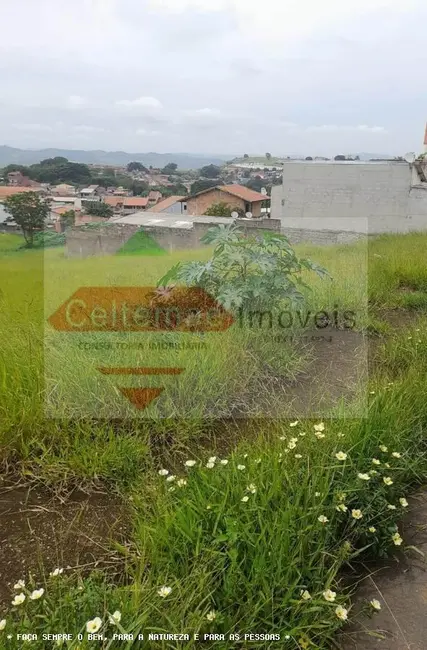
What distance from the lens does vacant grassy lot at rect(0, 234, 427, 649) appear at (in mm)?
1063

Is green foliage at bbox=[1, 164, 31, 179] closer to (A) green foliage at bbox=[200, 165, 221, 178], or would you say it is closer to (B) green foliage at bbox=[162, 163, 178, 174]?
(B) green foliage at bbox=[162, 163, 178, 174]

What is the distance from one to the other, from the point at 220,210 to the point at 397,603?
1411cm

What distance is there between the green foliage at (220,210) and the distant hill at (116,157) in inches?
193

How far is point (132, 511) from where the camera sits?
1.48 m

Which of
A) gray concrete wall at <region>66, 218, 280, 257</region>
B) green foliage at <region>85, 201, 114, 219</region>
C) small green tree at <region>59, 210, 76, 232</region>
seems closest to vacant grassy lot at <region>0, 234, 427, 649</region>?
small green tree at <region>59, 210, 76, 232</region>

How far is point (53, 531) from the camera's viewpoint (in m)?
1.45

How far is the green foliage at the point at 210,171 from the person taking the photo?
9.24 metres

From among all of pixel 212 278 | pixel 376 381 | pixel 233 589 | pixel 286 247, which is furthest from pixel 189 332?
pixel 233 589

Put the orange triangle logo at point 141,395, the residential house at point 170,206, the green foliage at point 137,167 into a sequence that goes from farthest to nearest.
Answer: the residential house at point 170,206 < the green foliage at point 137,167 < the orange triangle logo at point 141,395

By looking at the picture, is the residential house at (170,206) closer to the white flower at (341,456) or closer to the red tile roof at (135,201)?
the red tile roof at (135,201)

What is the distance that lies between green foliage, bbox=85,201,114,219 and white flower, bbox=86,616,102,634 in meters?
8.87

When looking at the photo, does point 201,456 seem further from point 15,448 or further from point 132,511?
point 15,448

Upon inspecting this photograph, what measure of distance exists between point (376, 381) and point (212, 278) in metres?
1.19

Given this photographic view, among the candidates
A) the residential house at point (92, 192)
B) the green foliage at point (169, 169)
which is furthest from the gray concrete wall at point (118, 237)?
the green foliage at point (169, 169)
